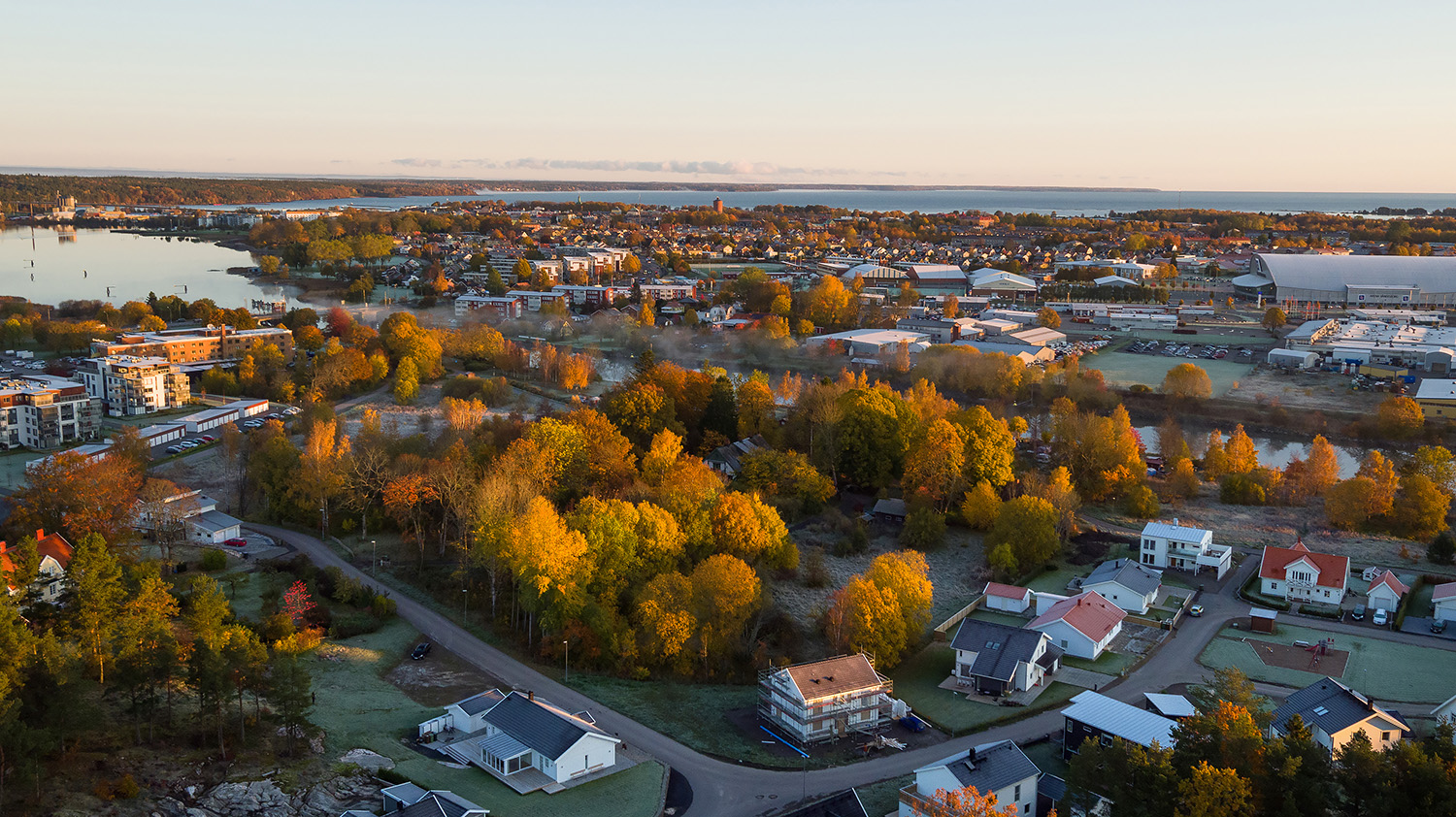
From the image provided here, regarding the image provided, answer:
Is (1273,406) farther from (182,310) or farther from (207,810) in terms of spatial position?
(182,310)

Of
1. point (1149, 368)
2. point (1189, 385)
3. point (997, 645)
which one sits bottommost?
point (997, 645)

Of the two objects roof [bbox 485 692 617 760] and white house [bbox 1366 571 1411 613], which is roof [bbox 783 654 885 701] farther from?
Result: white house [bbox 1366 571 1411 613]

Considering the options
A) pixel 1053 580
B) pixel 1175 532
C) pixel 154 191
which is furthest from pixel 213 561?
pixel 154 191

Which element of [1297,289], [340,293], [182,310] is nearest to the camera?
[182,310]

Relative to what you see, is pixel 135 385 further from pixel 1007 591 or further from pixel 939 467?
pixel 1007 591

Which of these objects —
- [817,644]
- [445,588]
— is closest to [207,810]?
[445,588]

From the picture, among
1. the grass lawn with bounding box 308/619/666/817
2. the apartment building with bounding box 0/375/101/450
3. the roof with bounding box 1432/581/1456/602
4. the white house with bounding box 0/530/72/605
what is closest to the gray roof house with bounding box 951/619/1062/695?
the grass lawn with bounding box 308/619/666/817
